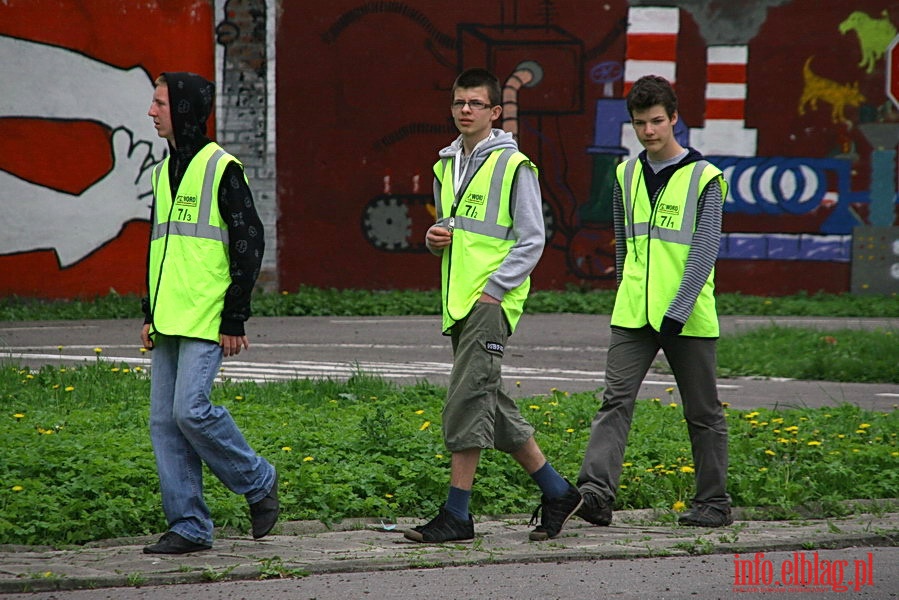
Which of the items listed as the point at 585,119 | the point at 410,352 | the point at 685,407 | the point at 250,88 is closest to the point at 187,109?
the point at 685,407

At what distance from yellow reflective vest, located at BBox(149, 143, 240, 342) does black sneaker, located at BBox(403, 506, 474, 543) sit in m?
1.23

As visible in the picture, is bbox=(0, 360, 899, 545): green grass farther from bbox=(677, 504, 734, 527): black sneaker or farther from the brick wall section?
the brick wall section

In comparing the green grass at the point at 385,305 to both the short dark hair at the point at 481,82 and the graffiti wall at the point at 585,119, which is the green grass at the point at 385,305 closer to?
the graffiti wall at the point at 585,119

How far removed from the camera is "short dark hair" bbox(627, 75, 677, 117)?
6.35 m

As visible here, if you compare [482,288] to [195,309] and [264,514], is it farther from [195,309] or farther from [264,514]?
[264,514]

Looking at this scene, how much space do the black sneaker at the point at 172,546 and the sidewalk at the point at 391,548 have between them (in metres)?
0.04

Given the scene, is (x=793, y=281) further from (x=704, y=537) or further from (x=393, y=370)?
(x=704, y=537)

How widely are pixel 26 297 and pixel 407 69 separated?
622cm

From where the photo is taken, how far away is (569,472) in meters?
7.20

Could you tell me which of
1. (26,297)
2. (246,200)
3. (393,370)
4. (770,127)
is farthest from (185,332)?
(770,127)

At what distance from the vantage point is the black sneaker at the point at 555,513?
19.6 feet

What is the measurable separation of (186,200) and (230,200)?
0.19 meters

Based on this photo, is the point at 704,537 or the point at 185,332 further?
the point at 704,537

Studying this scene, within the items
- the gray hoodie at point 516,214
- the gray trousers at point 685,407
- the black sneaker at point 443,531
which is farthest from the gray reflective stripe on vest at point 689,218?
the black sneaker at point 443,531
